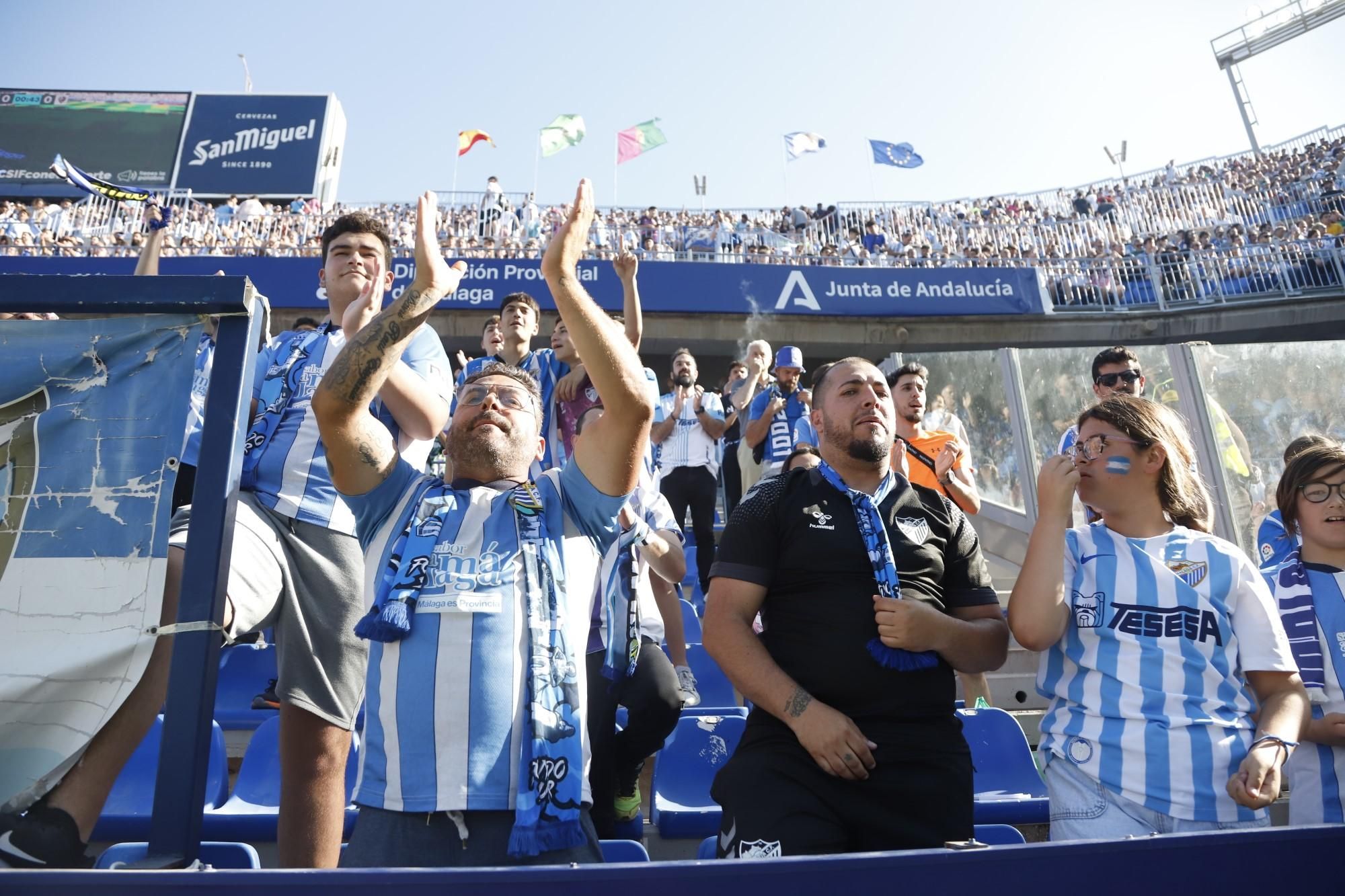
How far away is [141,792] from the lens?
300 cm

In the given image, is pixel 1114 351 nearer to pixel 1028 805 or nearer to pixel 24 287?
pixel 1028 805

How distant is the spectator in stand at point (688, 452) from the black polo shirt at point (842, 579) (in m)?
3.90

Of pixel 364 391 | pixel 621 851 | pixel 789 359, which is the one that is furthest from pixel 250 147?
pixel 621 851

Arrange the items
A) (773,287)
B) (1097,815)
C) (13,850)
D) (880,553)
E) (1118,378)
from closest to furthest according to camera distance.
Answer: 1. (13,850)
2. (1097,815)
3. (880,553)
4. (1118,378)
5. (773,287)

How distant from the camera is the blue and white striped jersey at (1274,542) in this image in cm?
295

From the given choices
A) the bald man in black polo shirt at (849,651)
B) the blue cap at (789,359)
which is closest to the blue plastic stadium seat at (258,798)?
the bald man in black polo shirt at (849,651)

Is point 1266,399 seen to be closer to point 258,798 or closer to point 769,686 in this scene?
point 769,686

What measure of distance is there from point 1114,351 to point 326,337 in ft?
11.8

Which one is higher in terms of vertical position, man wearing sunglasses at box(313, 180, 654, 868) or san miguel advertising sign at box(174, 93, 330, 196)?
san miguel advertising sign at box(174, 93, 330, 196)

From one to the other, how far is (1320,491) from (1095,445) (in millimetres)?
838

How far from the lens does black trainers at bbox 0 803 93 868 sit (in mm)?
1451

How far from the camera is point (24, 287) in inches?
63.2

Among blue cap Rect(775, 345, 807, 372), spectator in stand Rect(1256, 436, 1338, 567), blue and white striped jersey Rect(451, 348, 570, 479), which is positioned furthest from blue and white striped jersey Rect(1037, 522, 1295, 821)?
blue cap Rect(775, 345, 807, 372)

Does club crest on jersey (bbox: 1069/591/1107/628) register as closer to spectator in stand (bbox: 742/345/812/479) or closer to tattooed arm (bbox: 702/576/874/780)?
tattooed arm (bbox: 702/576/874/780)
